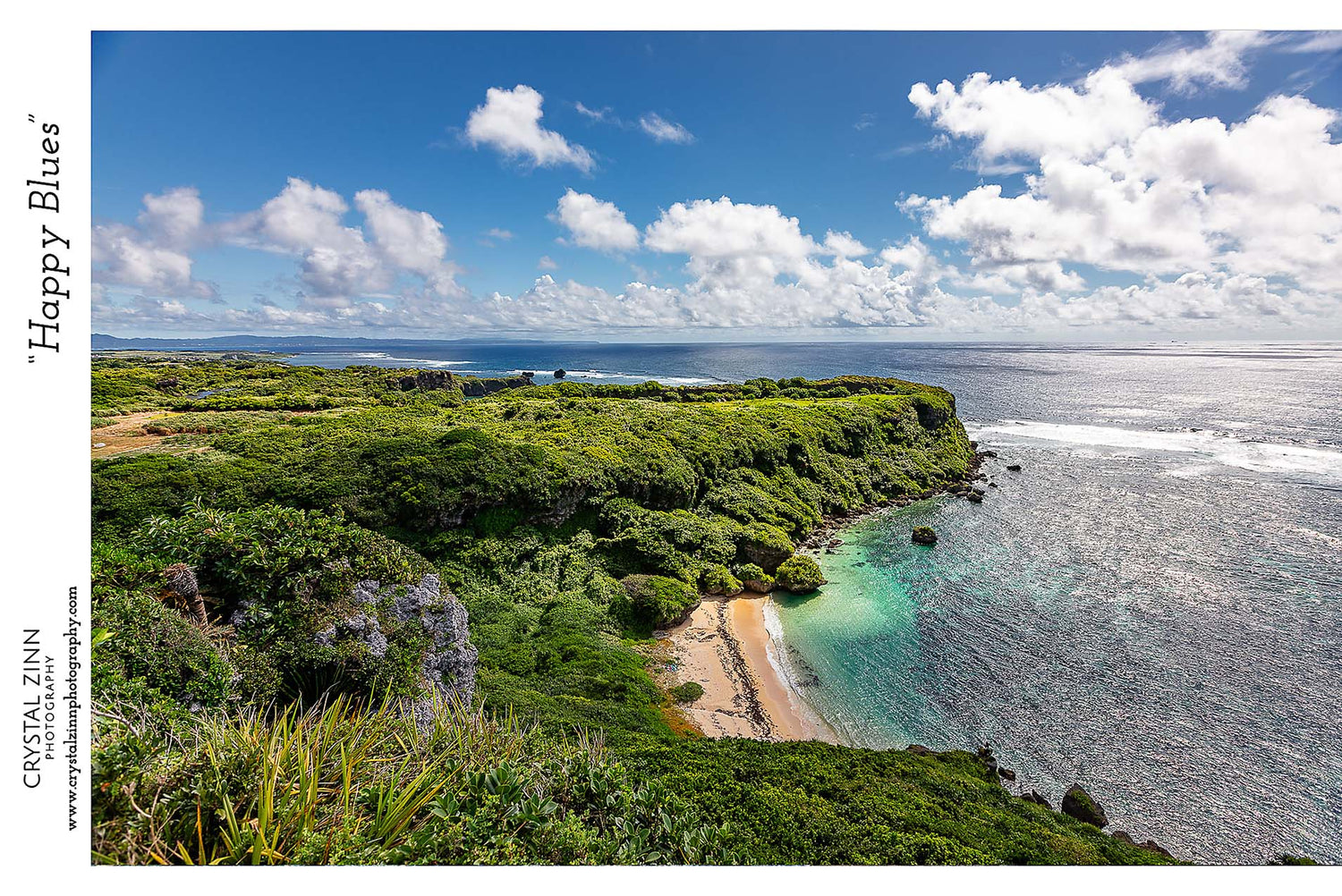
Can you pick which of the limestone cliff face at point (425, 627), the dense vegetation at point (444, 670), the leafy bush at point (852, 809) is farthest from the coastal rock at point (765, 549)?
the limestone cliff face at point (425, 627)

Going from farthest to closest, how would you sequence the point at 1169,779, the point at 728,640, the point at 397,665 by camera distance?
1. the point at 728,640
2. the point at 1169,779
3. the point at 397,665

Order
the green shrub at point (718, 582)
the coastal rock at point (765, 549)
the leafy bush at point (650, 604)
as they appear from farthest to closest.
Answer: the coastal rock at point (765, 549)
the green shrub at point (718, 582)
the leafy bush at point (650, 604)

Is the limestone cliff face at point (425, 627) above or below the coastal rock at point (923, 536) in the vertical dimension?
above

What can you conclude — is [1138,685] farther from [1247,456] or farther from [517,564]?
[1247,456]

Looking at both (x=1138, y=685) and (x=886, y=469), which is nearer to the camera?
(x=1138, y=685)

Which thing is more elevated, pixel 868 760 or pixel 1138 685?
pixel 868 760

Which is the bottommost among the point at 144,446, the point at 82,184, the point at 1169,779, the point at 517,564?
the point at 1169,779

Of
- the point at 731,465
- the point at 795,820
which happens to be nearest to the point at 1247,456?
the point at 731,465

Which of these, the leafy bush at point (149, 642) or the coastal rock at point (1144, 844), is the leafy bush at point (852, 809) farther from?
the leafy bush at point (149, 642)
